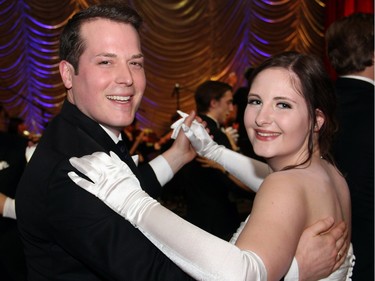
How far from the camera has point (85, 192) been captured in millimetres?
1316

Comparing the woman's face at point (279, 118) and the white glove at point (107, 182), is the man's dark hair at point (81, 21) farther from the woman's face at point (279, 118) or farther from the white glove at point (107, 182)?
the woman's face at point (279, 118)

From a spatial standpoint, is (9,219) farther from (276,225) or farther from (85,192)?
(276,225)

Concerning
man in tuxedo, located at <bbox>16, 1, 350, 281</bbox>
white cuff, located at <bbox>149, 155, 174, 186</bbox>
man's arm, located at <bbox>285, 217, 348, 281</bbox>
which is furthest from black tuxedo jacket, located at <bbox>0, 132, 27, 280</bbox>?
man's arm, located at <bbox>285, 217, 348, 281</bbox>

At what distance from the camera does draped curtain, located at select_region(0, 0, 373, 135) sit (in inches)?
344

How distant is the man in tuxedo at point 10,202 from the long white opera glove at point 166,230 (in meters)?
1.40

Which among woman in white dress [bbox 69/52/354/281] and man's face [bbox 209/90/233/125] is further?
man's face [bbox 209/90/233/125]

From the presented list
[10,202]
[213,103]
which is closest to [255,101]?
[10,202]

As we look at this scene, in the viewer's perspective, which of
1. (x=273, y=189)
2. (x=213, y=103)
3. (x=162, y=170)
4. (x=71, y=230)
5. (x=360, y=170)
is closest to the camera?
(x=71, y=230)

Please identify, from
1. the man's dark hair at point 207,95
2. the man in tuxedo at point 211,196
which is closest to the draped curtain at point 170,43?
the man's dark hair at point 207,95

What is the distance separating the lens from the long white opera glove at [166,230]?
47.8 inches

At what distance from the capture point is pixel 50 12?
8.68 metres

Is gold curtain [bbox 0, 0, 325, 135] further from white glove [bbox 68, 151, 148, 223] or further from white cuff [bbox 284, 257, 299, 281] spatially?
white cuff [bbox 284, 257, 299, 281]

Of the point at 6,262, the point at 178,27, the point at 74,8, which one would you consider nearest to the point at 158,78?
the point at 178,27

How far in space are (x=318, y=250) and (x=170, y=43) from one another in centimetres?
839
